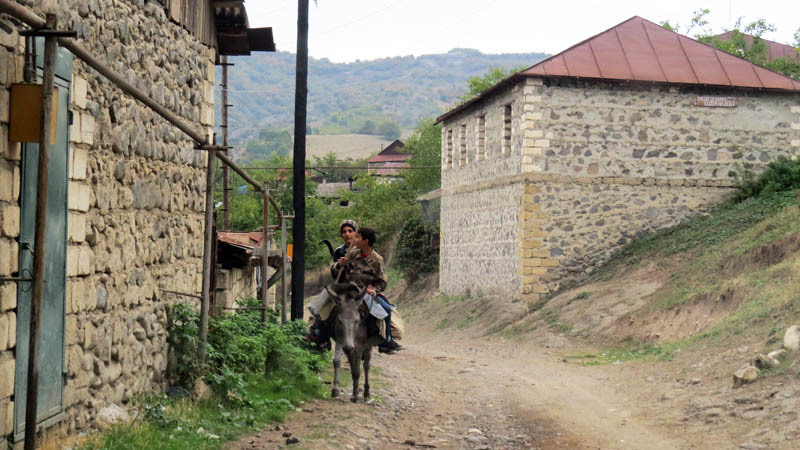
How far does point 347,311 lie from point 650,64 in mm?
17135

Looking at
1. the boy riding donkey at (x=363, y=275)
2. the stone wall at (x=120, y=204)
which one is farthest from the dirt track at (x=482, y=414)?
the stone wall at (x=120, y=204)

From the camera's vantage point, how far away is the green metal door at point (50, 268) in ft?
18.2

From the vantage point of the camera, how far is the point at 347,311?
9.89 meters

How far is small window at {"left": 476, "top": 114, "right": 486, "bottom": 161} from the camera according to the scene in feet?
89.9

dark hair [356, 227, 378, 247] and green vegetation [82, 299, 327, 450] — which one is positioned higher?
dark hair [356, 227, 378, 247]

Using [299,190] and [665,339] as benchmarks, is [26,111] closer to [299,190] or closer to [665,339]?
[299,190]

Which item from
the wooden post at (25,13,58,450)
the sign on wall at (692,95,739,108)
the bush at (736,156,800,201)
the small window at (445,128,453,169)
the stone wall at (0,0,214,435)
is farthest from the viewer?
the small window at (445,128,453,169)

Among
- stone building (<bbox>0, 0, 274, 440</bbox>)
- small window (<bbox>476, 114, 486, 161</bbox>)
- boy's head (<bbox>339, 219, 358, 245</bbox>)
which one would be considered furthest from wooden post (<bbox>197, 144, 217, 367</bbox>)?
small window (<bbox>476, 114, 486, 161</bbox>)

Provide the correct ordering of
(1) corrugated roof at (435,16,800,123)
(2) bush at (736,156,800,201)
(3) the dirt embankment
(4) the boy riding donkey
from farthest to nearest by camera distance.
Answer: (1) corrugated roof at (435,16,800,123) → (2) bush at (736,156,800,201) → (4) the boy riding donkey → (3) the dirt embankment

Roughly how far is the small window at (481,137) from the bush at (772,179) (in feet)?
23.7

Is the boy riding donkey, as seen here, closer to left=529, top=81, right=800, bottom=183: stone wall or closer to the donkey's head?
the donkey's head

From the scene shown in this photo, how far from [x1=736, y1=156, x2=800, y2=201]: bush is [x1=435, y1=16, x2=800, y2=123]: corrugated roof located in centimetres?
227

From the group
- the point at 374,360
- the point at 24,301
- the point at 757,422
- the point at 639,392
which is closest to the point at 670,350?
→ the point at 639,392

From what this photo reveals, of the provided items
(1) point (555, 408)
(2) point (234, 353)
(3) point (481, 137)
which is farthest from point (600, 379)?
(3) point (481, 137)
